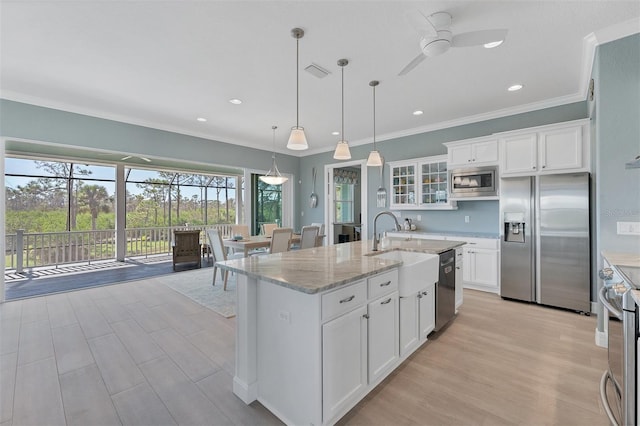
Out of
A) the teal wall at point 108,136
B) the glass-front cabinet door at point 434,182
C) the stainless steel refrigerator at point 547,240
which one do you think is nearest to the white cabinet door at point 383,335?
the stainless steel refrigerator at point 547,240

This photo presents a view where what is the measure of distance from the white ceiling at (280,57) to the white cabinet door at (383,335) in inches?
87.3

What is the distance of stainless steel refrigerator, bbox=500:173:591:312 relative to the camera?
331cm

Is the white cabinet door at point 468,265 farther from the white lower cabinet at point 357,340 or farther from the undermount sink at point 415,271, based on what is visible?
the white lower cabinet at point 357,340

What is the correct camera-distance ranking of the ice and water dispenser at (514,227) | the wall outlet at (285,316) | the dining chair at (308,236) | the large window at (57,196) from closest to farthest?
the wall outlet at (285,316)
the ice and water dispenser at (514,227)
the dining chair at (308,236)
the large window at (57,196)

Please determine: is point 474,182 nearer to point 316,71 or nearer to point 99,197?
point 316,71

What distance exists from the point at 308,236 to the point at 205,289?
1.82m

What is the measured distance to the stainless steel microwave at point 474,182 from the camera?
414cm

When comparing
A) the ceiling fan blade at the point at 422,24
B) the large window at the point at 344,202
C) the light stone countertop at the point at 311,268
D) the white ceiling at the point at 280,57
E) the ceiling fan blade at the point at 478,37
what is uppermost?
the white ceiling at the point at 280,57

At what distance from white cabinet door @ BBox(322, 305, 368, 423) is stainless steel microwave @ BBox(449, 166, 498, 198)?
342 centimetres

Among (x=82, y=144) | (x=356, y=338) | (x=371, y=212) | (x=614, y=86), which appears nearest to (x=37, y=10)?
(x=82, y=144)

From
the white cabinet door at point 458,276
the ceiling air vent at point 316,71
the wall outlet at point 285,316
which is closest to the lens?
the wall outlet at point 285,316

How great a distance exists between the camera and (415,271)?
225cm

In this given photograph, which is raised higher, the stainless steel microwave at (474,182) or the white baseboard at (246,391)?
the stainless steel microwave at (474,182)

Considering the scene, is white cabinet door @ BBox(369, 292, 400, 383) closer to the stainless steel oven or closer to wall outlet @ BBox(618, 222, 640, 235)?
the stainless steel oven
